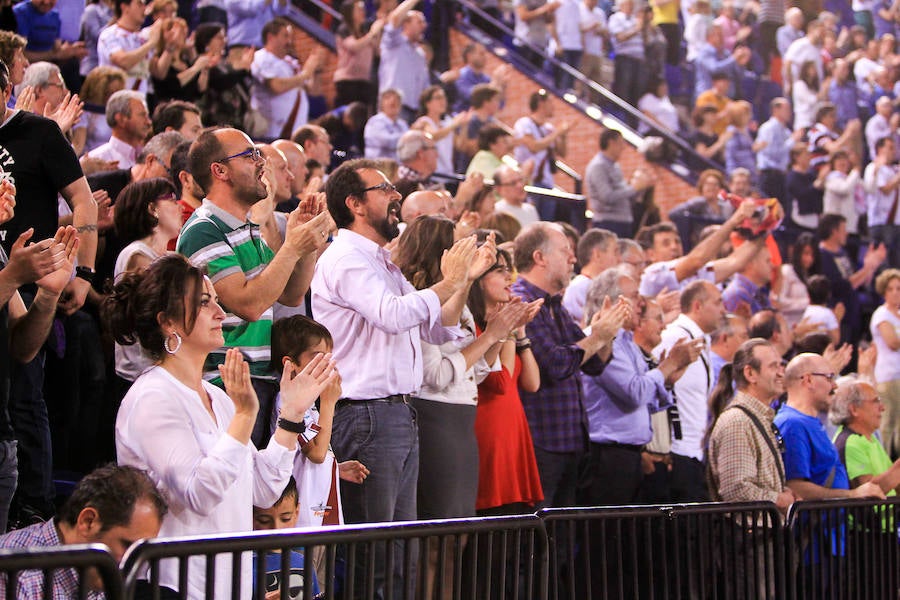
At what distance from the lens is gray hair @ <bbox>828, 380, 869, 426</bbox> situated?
7.57 metres

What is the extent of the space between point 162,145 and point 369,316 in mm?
1682

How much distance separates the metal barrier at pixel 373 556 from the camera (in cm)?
291

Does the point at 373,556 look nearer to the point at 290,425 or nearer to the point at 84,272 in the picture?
the point at 290,425

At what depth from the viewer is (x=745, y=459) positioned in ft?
21.3

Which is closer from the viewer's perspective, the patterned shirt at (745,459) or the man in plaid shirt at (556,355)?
the man in plaid shirt at (556,355)

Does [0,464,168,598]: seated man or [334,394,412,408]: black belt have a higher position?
[334,394,412,408]: black belt

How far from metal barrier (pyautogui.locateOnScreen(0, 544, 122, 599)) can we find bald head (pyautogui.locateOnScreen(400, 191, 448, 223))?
412cm

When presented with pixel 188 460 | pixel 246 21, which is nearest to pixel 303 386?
pixel 188 460

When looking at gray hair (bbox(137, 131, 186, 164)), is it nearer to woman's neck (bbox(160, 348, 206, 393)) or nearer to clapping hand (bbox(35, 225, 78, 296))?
clapping hand (bbox(35, 225, 78, 296))

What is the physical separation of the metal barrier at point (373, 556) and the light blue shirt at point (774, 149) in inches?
451

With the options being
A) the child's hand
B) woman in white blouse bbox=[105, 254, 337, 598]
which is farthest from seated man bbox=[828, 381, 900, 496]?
woman in white blouse bbox=[105, 254, 337, 598]

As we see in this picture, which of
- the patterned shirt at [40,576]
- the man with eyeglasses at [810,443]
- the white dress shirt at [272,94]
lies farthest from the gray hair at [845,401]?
the patterned shirt at [40,576]

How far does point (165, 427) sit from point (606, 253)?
4.51 metres

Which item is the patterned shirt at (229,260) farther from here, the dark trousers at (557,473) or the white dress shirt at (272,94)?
the white dress shirt at (272,94)
